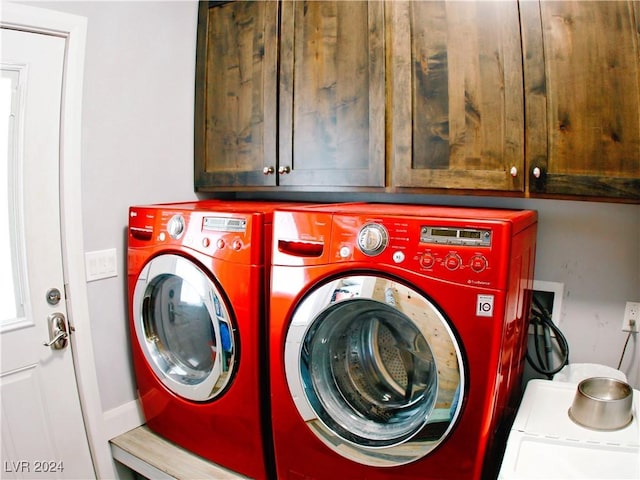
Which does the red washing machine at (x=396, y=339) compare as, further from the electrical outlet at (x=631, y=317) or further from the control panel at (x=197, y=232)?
the electrical outlet at (x=631, y=317)

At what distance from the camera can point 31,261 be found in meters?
1.72

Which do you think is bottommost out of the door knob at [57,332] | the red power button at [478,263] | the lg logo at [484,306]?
the door knob at [57,332]

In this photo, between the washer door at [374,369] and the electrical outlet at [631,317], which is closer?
the washer door at [374,369]

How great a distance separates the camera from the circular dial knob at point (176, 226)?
1.68 metres

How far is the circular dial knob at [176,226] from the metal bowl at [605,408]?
1359 mm

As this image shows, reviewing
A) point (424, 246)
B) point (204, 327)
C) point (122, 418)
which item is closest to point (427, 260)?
point (424, 246)

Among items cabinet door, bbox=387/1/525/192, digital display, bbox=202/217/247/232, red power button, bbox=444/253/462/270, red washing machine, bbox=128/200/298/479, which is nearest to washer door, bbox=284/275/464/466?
red power button, bbox=444/253/462/270

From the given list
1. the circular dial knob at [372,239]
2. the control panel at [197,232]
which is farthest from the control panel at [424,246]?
the control panel at [197,232]

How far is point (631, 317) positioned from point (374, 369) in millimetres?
914

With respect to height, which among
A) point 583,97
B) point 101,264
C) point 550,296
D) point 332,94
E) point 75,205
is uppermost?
point 332,94

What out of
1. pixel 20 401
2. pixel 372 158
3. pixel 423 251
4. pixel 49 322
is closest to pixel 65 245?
pixel 49 322

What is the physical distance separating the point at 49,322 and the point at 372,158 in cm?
137

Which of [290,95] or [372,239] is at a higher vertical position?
[290,95]

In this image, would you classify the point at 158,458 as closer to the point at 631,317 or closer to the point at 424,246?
the point at 424,246
